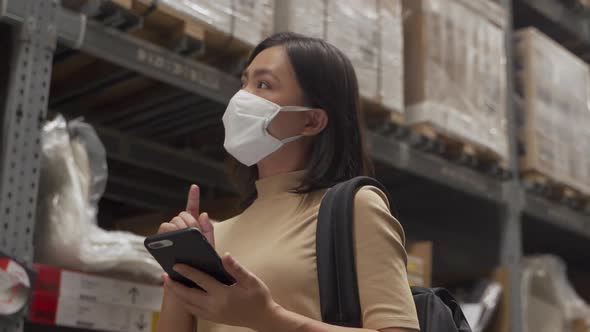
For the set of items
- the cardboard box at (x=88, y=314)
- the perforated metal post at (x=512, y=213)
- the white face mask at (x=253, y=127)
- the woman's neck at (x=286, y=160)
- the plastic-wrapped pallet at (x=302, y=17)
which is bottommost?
the cardboard box at (x=88, y=314)

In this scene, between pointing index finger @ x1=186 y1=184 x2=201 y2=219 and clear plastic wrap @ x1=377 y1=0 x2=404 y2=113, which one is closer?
pointing index finger @ x1=186 y1=184 x2=201 y2=219

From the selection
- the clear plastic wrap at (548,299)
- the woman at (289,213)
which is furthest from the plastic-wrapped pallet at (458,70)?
the woman at (289,213)

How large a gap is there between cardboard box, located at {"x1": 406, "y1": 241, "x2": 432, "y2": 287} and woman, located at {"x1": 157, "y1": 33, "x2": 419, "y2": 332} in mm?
1770

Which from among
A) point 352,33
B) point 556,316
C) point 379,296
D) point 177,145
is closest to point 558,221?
point 556,316

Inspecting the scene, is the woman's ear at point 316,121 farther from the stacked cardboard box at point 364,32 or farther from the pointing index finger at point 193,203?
the stacked cardboard box at point 364,32

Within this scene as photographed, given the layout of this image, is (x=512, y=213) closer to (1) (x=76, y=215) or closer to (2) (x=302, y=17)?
(2) (x=302, y=17)

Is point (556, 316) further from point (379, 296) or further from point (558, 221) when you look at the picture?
point (379, 296)

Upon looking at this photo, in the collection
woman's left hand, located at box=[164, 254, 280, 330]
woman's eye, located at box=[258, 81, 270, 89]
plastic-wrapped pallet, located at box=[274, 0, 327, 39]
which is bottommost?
woman's left hand, located at box=[164, 254, 280, 330]

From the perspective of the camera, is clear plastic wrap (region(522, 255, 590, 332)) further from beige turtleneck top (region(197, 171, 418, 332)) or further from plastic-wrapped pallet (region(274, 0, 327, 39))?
beige turtleneck top (region(197, 171, 418, 332))

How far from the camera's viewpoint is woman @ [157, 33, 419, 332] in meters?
1.25

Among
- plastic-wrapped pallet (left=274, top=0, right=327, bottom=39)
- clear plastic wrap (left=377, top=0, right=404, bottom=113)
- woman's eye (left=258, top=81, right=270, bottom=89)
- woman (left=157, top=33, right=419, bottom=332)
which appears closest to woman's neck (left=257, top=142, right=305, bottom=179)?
woman (left=157, top=33, right=419, bottom=332)

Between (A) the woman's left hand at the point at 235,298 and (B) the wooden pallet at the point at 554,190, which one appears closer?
(A) the woman's left hand at the point at 235,298

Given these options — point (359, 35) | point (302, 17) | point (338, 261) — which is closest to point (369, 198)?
point (338, 261)

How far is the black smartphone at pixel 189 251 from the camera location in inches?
47.1
